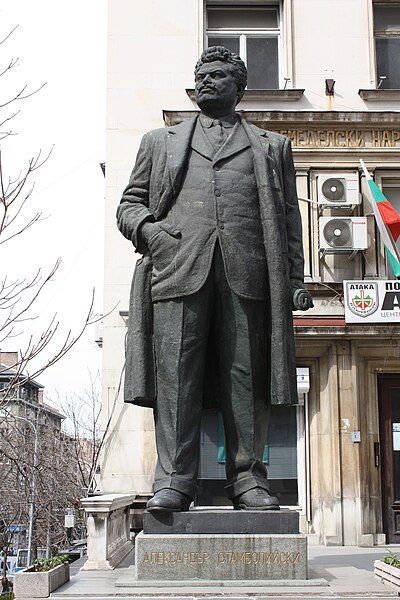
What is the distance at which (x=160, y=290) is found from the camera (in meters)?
6.36

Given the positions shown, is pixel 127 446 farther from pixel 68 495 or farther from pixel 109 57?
pixel 68 495

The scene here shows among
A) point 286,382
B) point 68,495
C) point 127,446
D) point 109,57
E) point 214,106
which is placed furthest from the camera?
point 68,495

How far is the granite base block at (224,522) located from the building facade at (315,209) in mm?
11525

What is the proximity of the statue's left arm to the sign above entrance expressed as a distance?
12053 mm

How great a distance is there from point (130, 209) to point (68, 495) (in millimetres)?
39286

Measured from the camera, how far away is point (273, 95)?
19000 mm

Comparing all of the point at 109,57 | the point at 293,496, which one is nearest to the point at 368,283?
the point at 293,496

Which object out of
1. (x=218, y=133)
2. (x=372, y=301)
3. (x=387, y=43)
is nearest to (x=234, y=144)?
(x=218, y=133)

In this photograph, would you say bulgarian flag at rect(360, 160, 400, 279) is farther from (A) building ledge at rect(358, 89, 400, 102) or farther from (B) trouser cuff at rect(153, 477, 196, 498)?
(B) trouser cuff at rect(153, 477, 196, 498)

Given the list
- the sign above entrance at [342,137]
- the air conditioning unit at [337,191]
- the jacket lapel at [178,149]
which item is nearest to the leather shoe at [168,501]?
the jacket lapel at [178,149]

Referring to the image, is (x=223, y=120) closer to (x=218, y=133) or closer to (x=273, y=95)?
(x=218, y=133)

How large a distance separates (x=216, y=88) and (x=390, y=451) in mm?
12622

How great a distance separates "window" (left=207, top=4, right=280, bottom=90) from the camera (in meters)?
19.6

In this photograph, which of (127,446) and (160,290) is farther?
(127,446)
